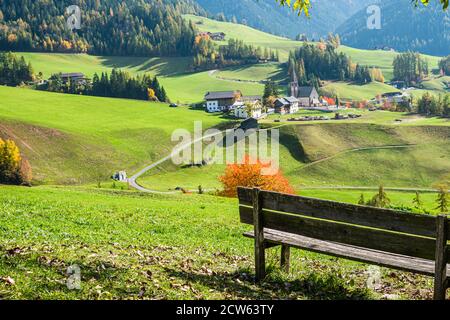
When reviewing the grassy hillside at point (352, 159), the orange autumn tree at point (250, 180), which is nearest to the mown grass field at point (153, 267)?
the orange autumn tree at point (250, 180)

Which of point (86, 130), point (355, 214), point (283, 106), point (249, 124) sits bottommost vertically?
point (249, 124)

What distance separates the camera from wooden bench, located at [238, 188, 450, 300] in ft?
35.8

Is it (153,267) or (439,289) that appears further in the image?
(153,267)

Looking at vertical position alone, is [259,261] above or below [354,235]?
below

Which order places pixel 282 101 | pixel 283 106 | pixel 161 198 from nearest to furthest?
1. pixel 161 198
2. pixel 283 106
3. pixel 282 101

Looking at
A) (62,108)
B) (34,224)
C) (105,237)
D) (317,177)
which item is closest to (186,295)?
(105,237)

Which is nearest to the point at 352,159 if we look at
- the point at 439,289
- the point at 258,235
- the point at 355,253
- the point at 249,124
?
the point at 249,124

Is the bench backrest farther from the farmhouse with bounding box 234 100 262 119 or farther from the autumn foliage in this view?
the farmhouse with bounding box 234 100 262 119

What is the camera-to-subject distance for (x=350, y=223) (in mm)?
12016

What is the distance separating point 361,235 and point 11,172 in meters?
97.2

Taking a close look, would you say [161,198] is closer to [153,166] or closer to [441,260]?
[441,260]

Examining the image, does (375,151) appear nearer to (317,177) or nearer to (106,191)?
(317,177)

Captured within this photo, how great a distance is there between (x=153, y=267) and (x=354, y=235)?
18.1 ft

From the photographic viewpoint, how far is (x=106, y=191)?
50.0 meters
